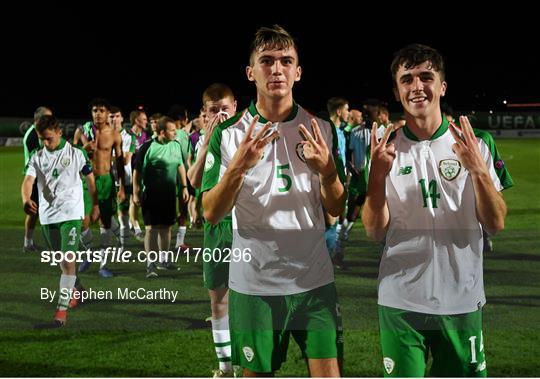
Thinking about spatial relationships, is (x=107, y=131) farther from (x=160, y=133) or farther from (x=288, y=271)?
(x=288, y=271)

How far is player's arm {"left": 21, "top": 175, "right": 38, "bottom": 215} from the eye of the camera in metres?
6.57

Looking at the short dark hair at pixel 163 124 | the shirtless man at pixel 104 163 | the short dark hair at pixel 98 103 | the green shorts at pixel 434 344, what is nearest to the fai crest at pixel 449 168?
the green shorts at pixel 434 344

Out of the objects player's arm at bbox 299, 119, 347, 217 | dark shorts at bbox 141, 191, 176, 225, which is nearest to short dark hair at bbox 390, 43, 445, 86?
player's arm at bbox 299, 119, 347, 217

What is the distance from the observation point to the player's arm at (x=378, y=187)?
9.86ft

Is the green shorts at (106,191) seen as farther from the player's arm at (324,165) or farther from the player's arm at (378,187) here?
the player's arm at (378,187)

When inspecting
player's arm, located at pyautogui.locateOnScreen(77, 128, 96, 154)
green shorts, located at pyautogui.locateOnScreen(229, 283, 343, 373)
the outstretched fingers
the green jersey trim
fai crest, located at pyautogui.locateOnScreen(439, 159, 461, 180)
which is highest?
player's arm, located at pyautogui.locateOnScreen(77, 128, 96, 154)

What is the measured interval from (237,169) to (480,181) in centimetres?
98

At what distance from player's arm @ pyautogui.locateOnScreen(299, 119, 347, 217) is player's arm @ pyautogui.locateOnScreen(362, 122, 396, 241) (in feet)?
0.53

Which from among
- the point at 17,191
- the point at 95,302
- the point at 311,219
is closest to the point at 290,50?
the point at 311,219

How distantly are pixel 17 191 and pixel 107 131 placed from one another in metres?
9.31

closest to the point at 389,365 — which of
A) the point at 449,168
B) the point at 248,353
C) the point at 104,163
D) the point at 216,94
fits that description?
the point at 248,353

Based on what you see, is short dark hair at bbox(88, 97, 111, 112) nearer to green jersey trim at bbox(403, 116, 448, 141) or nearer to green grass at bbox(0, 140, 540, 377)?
green grass at bbox(0, 140, 540, 377)

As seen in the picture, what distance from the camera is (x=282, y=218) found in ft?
11.0

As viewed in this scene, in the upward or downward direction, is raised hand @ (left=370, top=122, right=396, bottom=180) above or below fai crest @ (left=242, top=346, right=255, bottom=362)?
above
